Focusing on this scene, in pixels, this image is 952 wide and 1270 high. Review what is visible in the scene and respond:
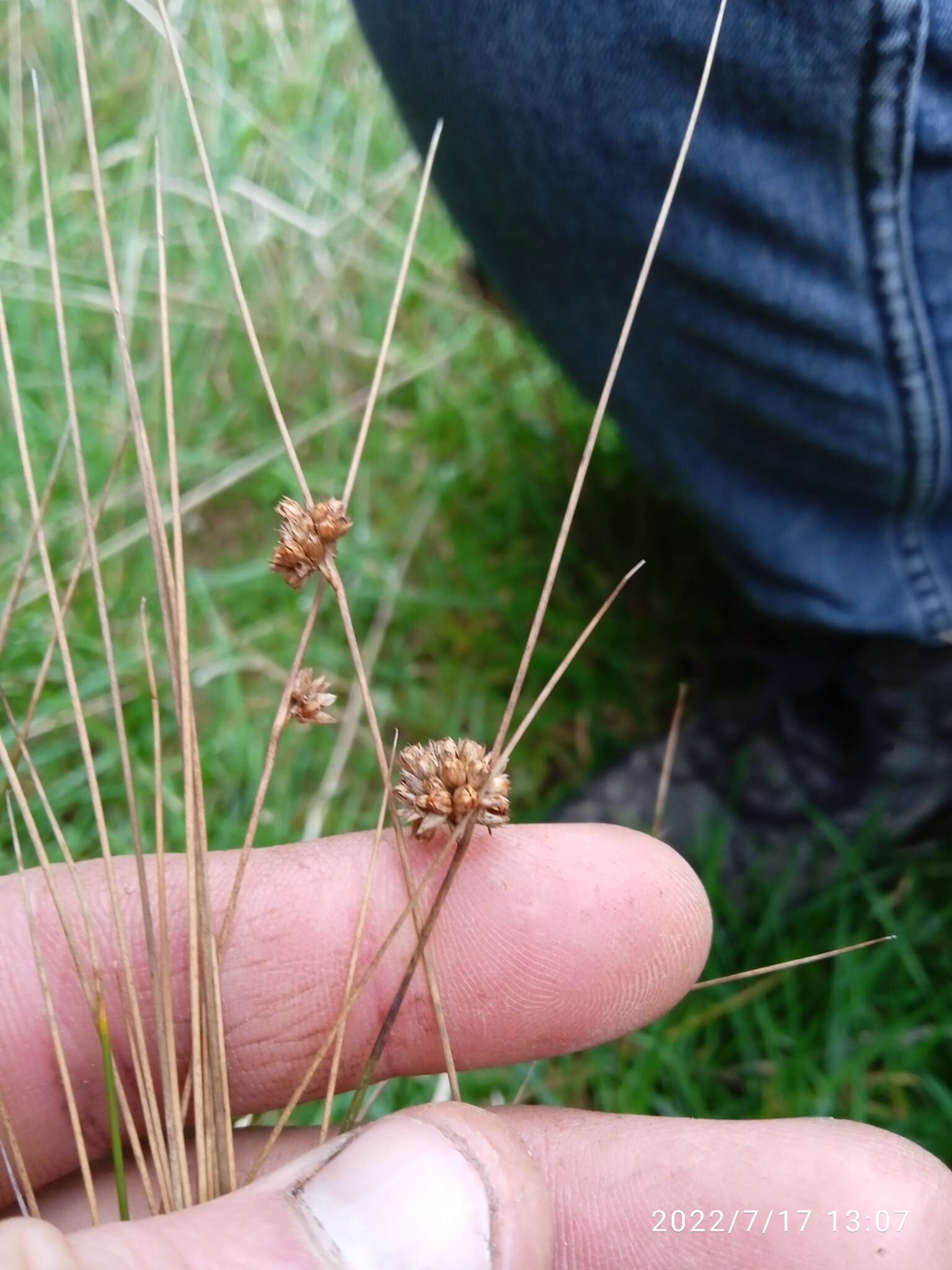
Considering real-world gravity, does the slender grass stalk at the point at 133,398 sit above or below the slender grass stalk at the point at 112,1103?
above

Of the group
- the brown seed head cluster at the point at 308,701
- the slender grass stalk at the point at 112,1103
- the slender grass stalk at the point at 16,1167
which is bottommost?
the slender grass stalk at the point at 16,1167

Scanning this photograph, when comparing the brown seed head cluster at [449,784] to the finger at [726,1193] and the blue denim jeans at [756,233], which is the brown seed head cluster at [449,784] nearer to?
the finger at [726,1193]

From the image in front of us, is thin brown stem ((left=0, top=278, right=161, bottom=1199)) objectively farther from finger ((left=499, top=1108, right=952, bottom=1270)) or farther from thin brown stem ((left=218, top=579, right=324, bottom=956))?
finger ((left=499, top=1108, right=952, bottom=1270))

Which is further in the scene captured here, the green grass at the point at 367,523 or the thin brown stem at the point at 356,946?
the green grass at the point at 367,523

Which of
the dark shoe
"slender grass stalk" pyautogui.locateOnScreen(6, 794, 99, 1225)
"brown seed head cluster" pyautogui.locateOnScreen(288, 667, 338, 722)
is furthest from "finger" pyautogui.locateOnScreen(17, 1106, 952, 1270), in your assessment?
the dark shoe

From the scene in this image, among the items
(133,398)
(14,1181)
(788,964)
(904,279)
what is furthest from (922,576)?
(14,1181)

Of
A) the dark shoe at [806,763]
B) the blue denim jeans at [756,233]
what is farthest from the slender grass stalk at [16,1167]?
the blue denim jeans at [756,233]
